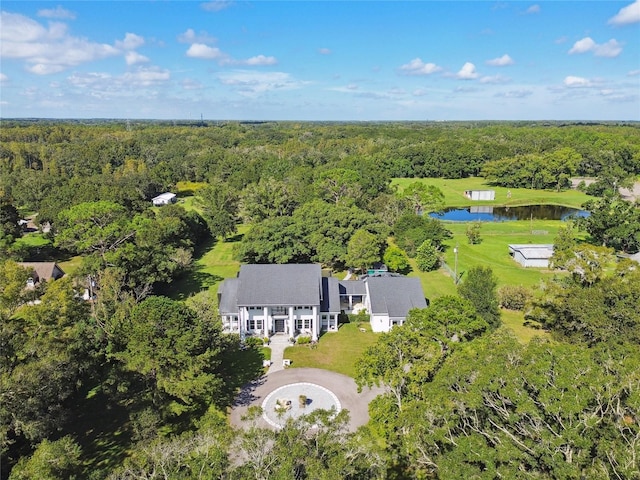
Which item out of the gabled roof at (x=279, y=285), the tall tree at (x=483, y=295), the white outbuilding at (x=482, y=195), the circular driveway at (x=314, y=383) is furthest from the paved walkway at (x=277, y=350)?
the white outbuilding at (x=482, y=195)

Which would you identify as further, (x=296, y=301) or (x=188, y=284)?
(x=188, y=284)

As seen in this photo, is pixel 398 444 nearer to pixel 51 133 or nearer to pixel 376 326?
pixel 376 326

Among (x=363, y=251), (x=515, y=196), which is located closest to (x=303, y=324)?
(x=363, y=251)

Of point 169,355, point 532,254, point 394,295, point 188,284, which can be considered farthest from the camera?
point 532,254

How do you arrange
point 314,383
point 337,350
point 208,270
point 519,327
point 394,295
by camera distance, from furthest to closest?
point 208,270
point 394,295
point 519,327
point 337,350
point 314,383

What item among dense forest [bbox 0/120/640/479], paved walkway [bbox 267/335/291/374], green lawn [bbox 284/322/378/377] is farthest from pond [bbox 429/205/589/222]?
paved walkway [bbox 267/335/291/374]

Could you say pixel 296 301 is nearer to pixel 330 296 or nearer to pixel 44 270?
pixel 330 296

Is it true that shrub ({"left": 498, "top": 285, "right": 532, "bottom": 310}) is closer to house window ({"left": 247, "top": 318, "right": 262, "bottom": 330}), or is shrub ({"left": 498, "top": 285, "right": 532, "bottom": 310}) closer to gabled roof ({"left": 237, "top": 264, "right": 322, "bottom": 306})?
gabled roof ({"left": 237, "top": 264, "right": 322, "bottom": 306})

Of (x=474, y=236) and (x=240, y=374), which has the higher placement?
(x=474, y=236)
